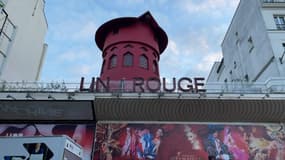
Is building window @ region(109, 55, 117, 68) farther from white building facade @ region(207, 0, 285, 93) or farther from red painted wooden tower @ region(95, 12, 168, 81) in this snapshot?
white building facade @ region(207, 0, 285, 93)

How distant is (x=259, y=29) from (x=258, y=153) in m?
7.42

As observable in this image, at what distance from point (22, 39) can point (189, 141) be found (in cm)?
1141

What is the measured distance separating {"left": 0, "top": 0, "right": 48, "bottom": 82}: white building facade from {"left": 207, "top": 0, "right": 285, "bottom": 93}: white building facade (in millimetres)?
10432

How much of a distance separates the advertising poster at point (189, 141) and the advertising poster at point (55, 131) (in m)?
0.40

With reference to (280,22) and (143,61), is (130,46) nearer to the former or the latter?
(143,61)

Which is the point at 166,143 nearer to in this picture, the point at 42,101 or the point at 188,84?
the point at 188,84

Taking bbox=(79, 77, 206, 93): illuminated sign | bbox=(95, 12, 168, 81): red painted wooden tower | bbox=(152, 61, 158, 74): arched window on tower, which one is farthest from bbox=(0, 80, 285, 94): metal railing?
bbox=(152, 61, 158, 74): arched window on tower

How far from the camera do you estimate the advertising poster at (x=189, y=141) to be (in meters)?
10.5

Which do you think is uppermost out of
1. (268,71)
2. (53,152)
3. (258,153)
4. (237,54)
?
(237,54)

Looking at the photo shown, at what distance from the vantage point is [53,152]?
5547 mm

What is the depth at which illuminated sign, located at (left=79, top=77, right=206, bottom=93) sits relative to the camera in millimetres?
10977

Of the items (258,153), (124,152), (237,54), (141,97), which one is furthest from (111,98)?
(237,54)

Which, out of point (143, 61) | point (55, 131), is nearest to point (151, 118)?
point (55, 131)

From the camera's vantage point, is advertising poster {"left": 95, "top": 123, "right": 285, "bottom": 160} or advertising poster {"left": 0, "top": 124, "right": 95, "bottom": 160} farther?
advertising poster {"left": 0, "top": 124, "right": 95, "bottom": 160}
